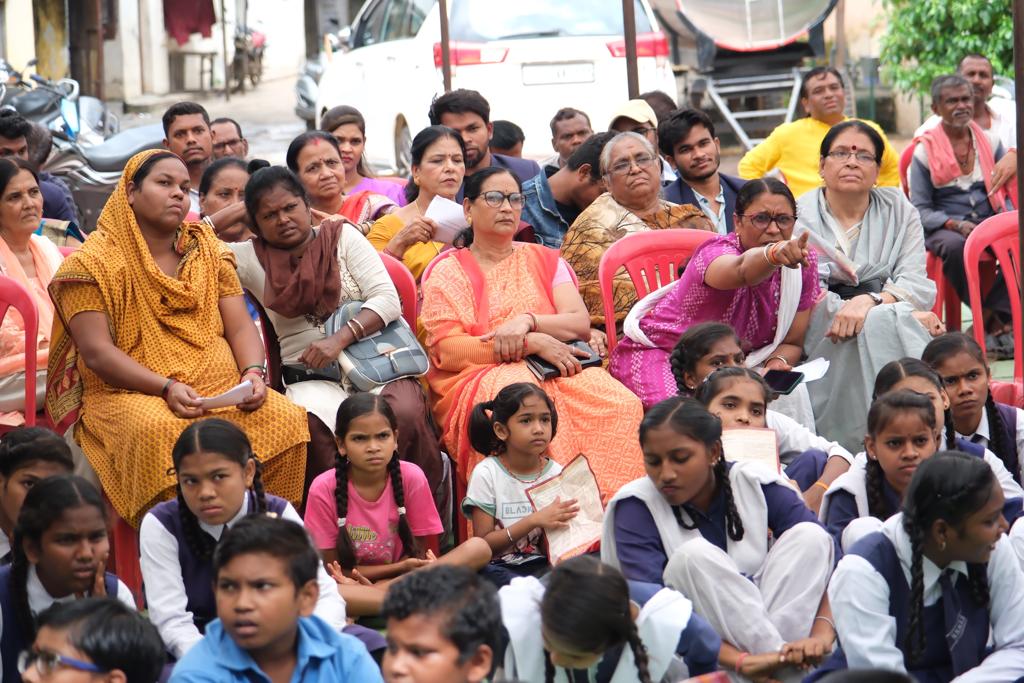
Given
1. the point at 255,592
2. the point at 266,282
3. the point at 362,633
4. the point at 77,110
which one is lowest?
the point at 362,633

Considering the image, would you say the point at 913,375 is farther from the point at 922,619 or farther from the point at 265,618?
the point at 265,618

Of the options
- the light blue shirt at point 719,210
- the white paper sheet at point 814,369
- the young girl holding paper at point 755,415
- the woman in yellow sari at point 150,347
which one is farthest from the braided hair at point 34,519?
the light blue shirt at point 719,210

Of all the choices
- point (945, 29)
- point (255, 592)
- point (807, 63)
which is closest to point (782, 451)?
point (255, 592)

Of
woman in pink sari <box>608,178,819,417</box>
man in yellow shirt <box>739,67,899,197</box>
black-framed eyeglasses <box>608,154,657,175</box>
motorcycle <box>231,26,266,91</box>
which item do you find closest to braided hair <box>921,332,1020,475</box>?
woman in pink sari <box>608,178,819,417</box>

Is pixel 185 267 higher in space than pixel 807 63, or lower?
lower

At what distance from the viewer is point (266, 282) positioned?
5.34m

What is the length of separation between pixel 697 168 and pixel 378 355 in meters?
1.96

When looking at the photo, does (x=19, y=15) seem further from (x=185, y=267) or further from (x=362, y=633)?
(x=362, y=633)

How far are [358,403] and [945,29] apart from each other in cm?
1052

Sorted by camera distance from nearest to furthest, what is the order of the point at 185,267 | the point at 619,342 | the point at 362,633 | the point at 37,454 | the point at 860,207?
the point at 362,633, the point at 37,454, the point at 185,267, the point at 619,342, the point at 860,207

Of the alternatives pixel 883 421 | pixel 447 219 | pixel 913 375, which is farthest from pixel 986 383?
pixel 447 219

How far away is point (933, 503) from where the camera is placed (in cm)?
369

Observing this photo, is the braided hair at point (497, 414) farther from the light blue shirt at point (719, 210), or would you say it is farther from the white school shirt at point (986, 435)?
the light blue shirt at point (719, 210)

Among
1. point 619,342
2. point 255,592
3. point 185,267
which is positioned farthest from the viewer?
point 619,342
